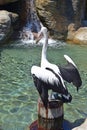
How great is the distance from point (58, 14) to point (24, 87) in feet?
18.9

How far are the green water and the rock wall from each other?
4.78 feet

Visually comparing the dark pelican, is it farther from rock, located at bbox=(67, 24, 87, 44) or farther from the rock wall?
the rock wall

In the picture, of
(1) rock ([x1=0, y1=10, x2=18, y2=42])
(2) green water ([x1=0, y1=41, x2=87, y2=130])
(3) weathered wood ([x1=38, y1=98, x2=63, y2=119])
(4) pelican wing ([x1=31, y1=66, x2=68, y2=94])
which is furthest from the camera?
(1) rock ([x1=0, y1=10, x2=18, y2=42])

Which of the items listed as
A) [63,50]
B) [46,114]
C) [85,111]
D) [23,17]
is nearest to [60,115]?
[46,114]

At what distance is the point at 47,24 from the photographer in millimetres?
12500

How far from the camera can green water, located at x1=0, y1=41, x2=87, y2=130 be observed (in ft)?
18.8

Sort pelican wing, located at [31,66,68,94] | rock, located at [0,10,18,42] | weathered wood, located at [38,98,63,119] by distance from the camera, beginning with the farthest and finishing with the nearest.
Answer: rock, located at [0,10,18,42] → weathered wood, located at [38,98,63,119] → pelican wing, located at [31,66,68,94]

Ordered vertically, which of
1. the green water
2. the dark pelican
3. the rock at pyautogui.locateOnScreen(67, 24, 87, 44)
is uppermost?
the dark pelican

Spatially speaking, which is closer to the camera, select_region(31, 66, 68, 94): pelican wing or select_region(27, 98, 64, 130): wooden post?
select_region(31, 66, 68, 94): pelican wing

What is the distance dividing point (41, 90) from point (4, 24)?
21.4ft

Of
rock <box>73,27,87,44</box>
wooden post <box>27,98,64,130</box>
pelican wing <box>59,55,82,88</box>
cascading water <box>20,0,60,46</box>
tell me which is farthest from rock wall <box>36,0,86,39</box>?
wooden post <box>27,98,64,130</box>

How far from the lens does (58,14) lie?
12.4m

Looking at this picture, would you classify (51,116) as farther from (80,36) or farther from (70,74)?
(80,36)

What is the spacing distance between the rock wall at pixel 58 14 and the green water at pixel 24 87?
1.46 m
